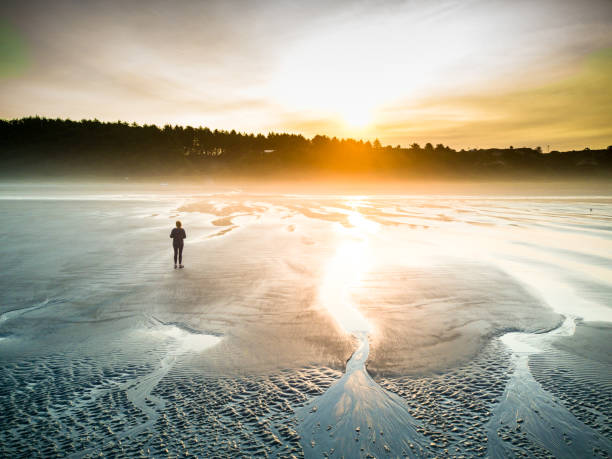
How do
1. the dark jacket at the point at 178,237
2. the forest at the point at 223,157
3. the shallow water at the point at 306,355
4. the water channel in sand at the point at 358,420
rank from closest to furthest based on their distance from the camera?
the water channel in sand at the point at 358,420 → the shallow water at the point at 306,355 → the dark jacket at the point at 178,237 → the forest at the point at 223,157

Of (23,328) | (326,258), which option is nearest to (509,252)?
(326,258)

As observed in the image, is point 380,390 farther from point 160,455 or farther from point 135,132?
point 135,132

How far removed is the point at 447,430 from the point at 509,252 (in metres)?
10.9

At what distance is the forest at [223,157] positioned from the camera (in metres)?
95.9

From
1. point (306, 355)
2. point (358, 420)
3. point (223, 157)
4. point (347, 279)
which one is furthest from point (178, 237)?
point (223, 157)

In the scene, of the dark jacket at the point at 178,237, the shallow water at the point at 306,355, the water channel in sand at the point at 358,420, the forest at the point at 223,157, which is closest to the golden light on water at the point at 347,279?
the shallow water at the point at 306,355

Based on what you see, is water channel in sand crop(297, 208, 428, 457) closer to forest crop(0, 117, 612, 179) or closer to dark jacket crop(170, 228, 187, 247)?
dark jacket crop(170, 228, 187, 247)

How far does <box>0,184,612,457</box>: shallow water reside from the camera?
3615 millimetres

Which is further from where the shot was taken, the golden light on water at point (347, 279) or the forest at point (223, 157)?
the forest at point (223, 157)

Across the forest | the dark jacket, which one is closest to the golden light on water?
the dark jacket

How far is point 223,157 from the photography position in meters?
111

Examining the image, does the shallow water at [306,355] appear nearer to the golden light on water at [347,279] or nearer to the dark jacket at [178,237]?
the golden light on water at [347,279]

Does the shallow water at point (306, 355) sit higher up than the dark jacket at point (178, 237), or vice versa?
the dark jacket at point (178, 237)

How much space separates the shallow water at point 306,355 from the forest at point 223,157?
94604 millimetres
